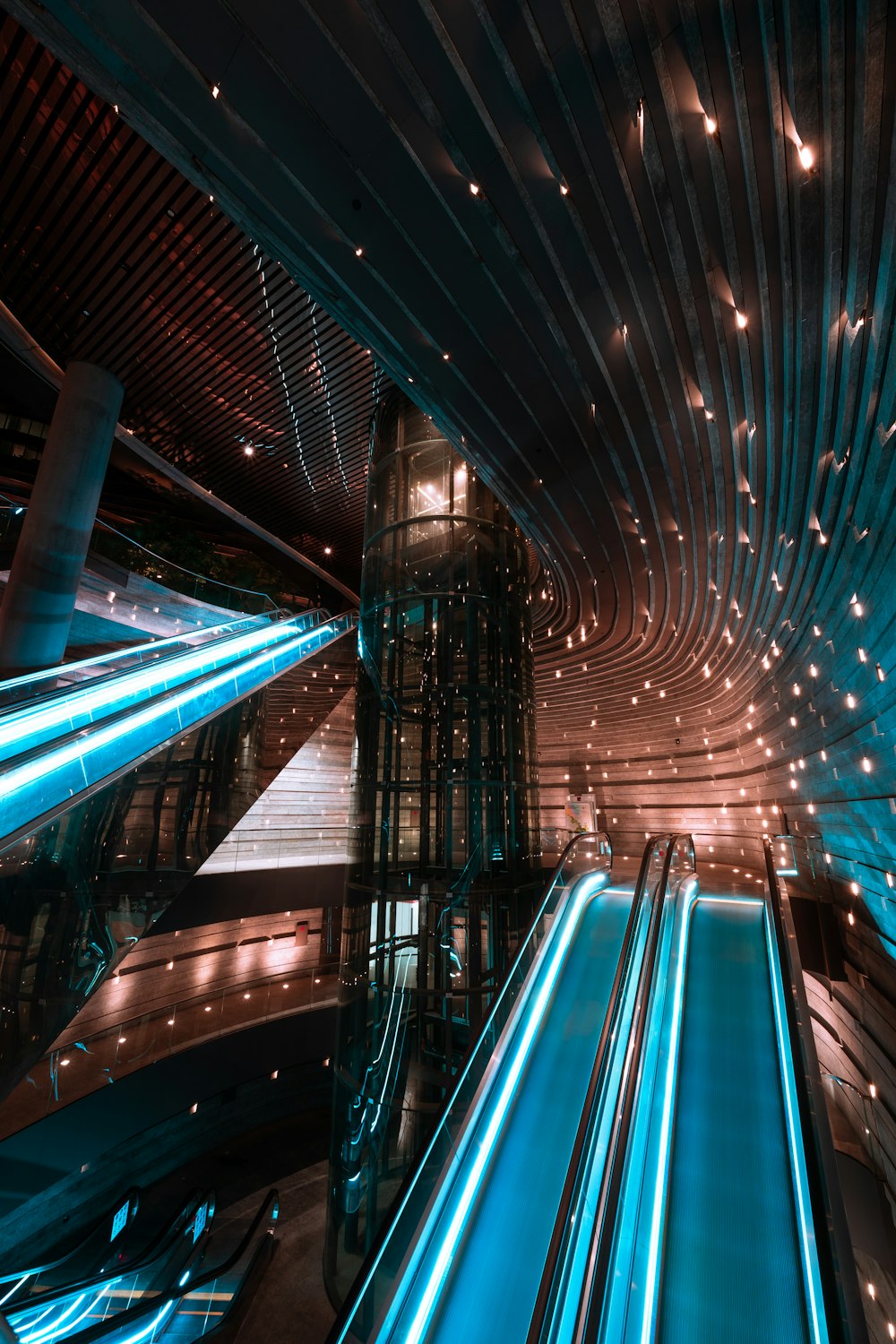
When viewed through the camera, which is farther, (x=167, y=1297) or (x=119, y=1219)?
(x=119, y=1219)

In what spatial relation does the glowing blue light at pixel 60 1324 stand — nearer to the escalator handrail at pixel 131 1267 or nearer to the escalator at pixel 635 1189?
the escalator handrail at pixel 131 1267

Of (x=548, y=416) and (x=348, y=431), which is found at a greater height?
(x=348, y=431)

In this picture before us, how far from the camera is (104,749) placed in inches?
151

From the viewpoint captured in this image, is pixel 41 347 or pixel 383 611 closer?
pixel 383 611

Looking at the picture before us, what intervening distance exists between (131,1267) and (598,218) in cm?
1149

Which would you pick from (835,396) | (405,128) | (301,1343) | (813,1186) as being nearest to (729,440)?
(835,396)

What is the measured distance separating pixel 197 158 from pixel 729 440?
197 inches

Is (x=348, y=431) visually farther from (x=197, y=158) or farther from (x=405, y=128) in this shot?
(x=405, y=128)

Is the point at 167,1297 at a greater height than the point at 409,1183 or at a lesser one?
lesser

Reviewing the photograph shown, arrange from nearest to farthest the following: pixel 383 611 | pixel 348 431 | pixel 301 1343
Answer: pixel 301 1343, pixel 383 611, pixel 348 431

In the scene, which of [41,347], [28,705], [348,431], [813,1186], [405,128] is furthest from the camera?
[348,431]

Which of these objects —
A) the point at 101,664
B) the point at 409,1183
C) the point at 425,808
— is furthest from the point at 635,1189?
the point at 101,664

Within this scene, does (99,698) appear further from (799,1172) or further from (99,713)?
(799,1172)

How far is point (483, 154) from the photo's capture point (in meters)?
3.43
